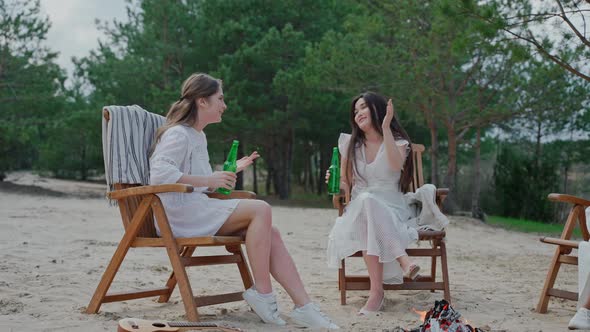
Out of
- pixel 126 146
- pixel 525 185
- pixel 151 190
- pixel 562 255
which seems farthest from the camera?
pixel 525 185

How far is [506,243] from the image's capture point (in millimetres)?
8867

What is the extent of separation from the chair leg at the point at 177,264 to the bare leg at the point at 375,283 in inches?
41.7

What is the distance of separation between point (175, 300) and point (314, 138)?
53.4ft

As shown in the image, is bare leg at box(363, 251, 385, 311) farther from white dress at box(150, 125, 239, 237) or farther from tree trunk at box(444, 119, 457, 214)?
tree trunk at box(444, 119, 457, 214)

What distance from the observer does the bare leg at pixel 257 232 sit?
122 inches

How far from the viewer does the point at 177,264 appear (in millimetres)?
3076

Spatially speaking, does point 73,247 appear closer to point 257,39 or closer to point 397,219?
point 397,219

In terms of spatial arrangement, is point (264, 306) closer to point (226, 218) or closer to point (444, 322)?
point (226, 218)

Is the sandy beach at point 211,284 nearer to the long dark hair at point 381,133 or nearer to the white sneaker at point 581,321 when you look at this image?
the white sneaker at point 581,321

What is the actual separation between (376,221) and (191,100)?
1255 millimetres

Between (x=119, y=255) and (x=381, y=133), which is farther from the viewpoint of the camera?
(x=381, y=133)

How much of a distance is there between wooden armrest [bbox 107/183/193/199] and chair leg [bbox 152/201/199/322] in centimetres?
8

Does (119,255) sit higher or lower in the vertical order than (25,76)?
lower

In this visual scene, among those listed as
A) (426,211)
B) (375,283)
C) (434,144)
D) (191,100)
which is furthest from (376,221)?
(434,144)
